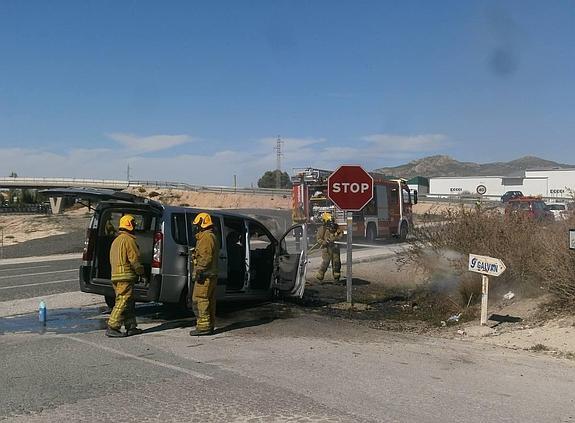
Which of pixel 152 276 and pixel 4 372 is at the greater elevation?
pixel 152 276

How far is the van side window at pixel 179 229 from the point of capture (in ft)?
29.6

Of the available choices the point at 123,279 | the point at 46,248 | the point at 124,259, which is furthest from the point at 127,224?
the point at 46,248

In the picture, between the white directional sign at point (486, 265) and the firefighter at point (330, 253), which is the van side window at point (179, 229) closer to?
the white directional sign at point (486, 265)

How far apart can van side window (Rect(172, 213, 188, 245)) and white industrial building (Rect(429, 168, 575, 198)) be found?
71.3 meters

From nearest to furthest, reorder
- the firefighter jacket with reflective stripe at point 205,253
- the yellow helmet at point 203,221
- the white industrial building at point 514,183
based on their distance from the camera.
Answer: the firefighter jacket with reflective stripe at point 205,253 → the yellow helmet at point 203,221 → the white industrial building at point 514,183

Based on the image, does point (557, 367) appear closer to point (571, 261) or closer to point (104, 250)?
point (571, 261)

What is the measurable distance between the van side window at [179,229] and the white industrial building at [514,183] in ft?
234

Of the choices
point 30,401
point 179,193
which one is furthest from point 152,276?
point 179,193

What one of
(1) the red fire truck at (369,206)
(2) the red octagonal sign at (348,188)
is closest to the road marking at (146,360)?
(2) the red octagonal sign at (348,188)

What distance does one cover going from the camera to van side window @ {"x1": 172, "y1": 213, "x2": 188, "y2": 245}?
9.03 metres

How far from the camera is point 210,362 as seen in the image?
6832mm

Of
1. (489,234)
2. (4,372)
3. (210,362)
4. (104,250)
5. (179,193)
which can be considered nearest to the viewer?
(4,372)

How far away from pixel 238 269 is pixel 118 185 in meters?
93.7

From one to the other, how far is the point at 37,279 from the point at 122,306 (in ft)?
26.5
